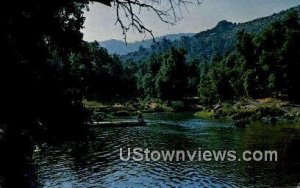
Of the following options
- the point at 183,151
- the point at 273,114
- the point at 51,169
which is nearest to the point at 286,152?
the point at 183,151

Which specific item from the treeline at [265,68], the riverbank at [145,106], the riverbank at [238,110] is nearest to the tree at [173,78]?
the riverbank at [145,106]

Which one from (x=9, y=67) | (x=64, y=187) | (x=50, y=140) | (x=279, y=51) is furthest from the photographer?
(x=279, y=51)

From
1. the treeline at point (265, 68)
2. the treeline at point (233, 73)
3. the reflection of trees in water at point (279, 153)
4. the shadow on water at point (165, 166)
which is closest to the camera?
the shadow on water at point (165, 166)

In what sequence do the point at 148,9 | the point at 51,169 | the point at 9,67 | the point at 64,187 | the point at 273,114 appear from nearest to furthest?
the point at 148,9, the point at 9,67, the point at 64,187, the point at 51,169, the point at 273,114

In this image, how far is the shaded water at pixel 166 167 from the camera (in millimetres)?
34312

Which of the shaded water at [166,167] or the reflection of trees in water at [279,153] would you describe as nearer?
the shaded water at [166,167]

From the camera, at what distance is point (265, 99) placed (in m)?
112

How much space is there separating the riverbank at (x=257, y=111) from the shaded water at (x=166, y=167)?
30150 millimetres

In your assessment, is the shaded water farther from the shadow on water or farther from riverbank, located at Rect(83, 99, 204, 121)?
riverbank, located at Rect(83, 99, 204, 121)

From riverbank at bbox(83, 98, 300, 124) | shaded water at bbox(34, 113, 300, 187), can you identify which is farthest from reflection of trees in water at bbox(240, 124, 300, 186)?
riverbank at bbox(83, 98, 300, 124)

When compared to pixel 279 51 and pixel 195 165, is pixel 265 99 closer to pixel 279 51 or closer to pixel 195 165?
pixel 279 51

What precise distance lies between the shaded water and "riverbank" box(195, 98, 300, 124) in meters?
30.1

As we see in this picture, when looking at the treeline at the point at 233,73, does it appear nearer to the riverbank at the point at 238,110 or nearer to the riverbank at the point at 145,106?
the riverbank at the point at 145,106

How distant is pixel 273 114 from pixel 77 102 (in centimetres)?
8198
